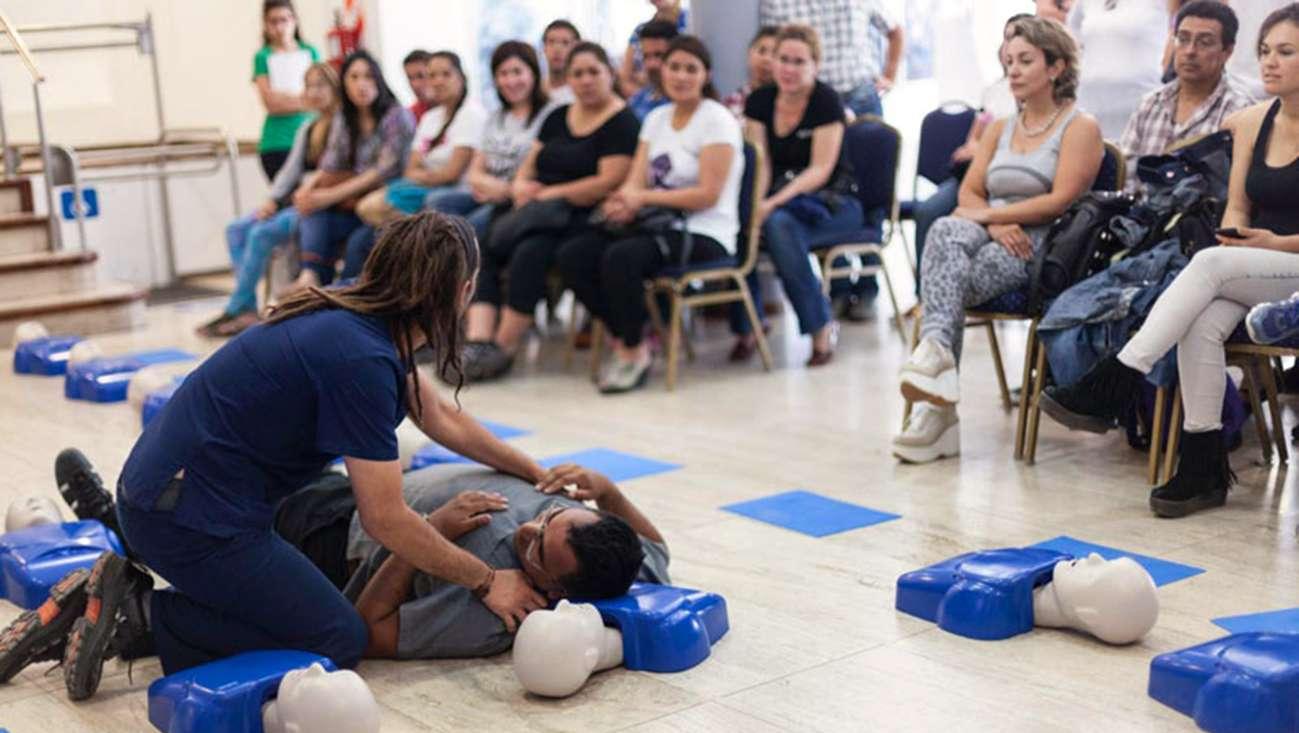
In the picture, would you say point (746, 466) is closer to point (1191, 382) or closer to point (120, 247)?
point (1191, 382)

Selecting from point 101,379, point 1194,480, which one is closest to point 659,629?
point 1194,480

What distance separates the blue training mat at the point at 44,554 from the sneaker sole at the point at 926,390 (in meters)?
2.05

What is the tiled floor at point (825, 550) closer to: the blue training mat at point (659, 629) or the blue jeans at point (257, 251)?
the blue training mat at point (659, 629)

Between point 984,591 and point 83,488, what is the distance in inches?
79.4

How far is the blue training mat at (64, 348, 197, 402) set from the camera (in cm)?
584

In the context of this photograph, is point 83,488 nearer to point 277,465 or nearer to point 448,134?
point 277,465

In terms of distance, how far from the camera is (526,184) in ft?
19.8

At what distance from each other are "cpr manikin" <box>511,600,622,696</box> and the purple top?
177 inches

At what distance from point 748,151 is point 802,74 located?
41cm

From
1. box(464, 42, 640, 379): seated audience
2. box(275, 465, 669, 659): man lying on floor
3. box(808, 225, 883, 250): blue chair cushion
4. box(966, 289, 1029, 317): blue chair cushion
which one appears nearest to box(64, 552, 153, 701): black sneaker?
box(275, 465, 669, 659): man lying on floor

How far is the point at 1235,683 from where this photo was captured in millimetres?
2471

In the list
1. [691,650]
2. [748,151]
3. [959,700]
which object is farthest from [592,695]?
[748,151]

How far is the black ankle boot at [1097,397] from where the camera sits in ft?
13.2

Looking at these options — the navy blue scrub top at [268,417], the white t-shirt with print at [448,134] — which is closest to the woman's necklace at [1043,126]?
the navy blue scrub top at [268,417]
